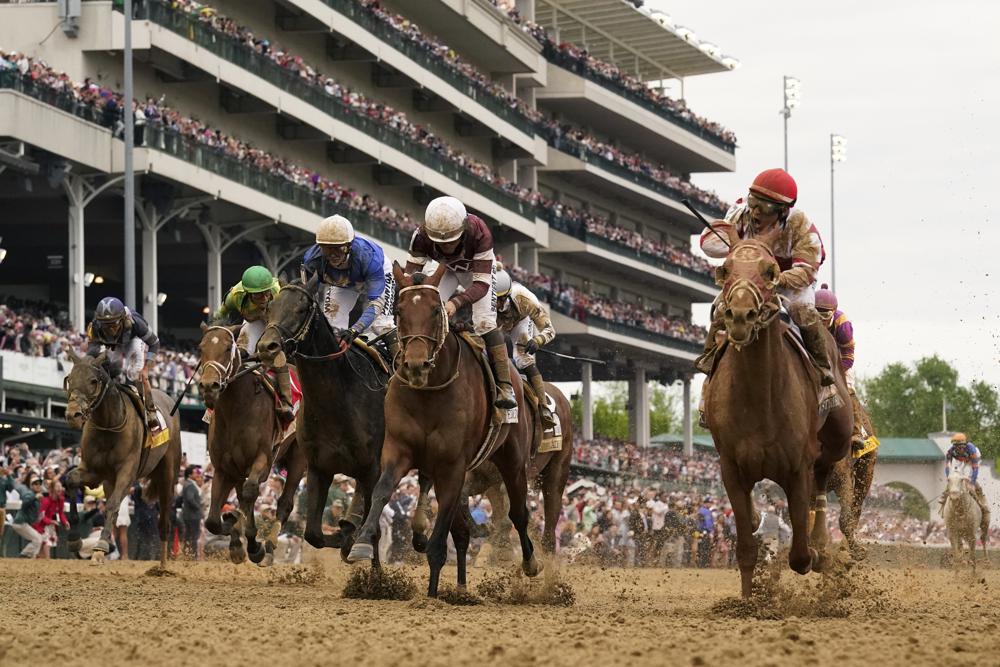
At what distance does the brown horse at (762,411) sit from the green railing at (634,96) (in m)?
61.1

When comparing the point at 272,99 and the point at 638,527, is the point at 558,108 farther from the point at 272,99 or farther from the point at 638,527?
the point at 638,527

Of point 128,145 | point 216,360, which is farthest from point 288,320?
point 128,145

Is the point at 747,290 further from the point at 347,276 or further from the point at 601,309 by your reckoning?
the point at 601,309

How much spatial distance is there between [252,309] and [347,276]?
7.33 ft

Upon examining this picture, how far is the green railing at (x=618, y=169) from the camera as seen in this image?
2894 inches

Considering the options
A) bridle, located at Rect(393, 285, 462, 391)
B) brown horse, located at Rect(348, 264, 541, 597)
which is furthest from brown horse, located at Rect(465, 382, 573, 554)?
bridle, located at Rect(393, 285, 462, 391)

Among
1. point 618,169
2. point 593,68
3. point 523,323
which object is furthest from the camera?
point 618,169

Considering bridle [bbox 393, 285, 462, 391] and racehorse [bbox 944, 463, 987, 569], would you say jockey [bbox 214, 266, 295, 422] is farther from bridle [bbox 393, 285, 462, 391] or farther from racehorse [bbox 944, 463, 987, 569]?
racehorse [bbox 944, 463, 987, 569]

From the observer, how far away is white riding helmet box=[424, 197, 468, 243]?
14016mm

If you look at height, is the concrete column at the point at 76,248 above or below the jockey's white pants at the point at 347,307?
above

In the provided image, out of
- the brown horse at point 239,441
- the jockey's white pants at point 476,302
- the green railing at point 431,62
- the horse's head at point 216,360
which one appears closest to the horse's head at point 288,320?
the jockey's white pants at point 476,302

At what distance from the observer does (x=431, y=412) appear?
13484 mm

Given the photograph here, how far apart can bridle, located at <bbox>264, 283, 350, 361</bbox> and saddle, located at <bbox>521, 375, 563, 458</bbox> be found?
2.37 meters

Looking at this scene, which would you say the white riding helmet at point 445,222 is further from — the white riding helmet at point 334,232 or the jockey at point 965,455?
the jockey at point 965,455
